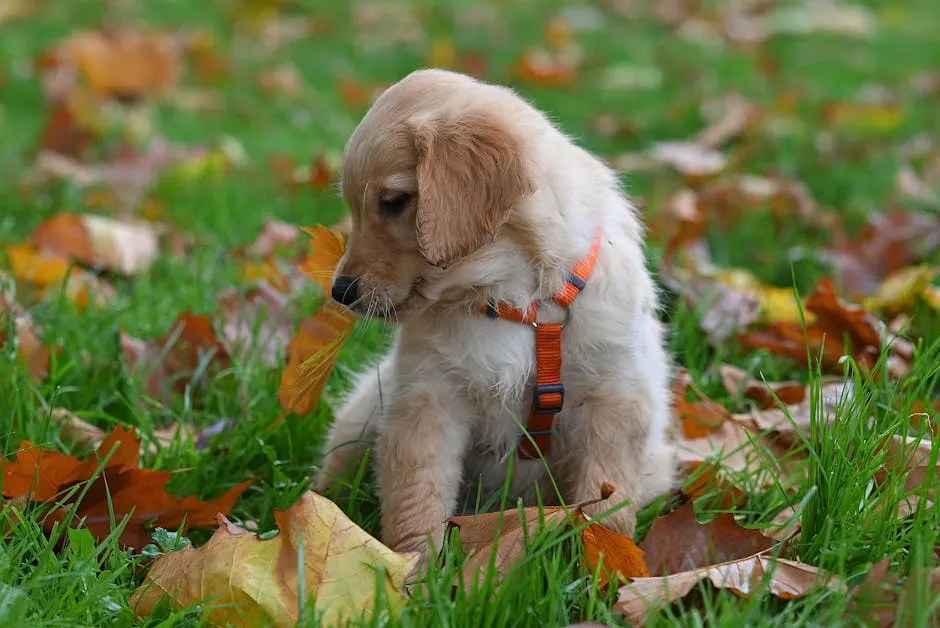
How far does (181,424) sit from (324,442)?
346mm

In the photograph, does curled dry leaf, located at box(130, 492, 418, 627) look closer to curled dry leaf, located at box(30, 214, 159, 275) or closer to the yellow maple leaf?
the yellow maple leaf

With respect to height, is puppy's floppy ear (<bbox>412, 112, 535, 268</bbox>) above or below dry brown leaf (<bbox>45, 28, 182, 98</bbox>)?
above

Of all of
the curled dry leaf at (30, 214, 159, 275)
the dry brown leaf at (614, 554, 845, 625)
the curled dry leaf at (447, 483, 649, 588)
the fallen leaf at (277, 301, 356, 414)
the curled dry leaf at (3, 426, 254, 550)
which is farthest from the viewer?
the curled dry leaf at (30, 214, 159, 275)

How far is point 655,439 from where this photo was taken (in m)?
2.56

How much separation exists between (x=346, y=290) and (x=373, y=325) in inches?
38.4

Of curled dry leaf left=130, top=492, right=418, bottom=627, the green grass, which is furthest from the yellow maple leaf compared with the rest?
curled dry leaf left=130, top=492, right=418, bottom=627

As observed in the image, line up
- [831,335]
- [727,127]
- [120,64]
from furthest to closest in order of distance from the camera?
[120,64], [727,127], [831,335]

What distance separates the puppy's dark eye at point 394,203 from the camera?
2.21 m

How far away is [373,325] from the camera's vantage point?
126 inches

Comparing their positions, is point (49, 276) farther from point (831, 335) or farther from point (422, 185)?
point (831, 335)

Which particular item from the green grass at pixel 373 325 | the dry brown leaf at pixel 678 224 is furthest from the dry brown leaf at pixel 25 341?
the dry brown leaf at pixel 678 224

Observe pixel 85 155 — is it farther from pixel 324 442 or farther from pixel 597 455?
pixel 597 455

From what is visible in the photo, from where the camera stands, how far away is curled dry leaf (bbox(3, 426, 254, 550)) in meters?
2.21

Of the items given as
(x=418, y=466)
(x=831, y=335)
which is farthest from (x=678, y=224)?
(x=418, y=466)
